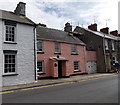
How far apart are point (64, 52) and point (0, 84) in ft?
35.4

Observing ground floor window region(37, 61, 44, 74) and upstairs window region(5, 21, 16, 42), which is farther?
ground floor window region(37, 61, 44, 74)

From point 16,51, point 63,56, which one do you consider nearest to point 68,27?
point 63,56

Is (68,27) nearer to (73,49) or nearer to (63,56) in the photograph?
(73,49)

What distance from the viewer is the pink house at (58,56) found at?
17.4 metres

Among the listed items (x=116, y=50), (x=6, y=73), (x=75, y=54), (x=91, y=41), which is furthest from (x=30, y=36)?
(x=116, y=50)

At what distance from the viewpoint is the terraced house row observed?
12773mm

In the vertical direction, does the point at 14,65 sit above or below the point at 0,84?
above

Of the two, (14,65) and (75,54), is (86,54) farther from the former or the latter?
(14,65)

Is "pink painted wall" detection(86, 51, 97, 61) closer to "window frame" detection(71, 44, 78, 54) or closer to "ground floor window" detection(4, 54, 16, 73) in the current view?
"window frame" detection(71, 44, 78, 54)

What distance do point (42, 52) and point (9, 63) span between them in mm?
5577

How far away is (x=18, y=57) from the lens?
43.1 ft

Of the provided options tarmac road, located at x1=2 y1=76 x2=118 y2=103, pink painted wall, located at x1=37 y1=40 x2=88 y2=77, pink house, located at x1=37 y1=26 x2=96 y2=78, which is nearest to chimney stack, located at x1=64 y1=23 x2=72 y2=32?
pink house, located at x1=37 y1=26 x2=96 y2=78

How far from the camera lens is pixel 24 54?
44.7ft

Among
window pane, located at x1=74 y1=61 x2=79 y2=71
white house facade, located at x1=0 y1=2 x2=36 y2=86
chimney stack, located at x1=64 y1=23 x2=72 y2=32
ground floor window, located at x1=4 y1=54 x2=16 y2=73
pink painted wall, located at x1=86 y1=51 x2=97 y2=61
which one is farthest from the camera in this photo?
chimney stack, located at x1=64 y1=23 x2=72 y2=32
